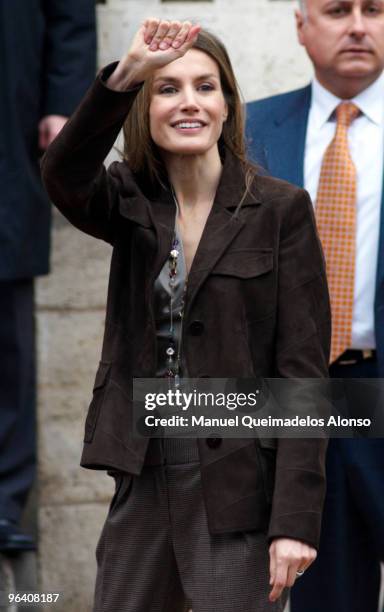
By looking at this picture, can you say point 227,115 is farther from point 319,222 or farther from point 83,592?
point 83,592

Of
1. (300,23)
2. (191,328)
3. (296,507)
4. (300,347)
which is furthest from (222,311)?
(300,23)

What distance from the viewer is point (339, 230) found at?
4.20m

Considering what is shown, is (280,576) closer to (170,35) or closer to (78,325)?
(170,35)

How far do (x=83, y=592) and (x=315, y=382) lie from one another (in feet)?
7.95

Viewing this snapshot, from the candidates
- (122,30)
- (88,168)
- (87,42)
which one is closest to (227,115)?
(88,168)

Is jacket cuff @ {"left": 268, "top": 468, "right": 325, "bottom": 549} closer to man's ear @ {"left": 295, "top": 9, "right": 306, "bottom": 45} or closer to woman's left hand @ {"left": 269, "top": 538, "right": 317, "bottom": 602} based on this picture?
woman's left hand @ {"left": 269, "top": 538, "right": 317, "bottom": 602}

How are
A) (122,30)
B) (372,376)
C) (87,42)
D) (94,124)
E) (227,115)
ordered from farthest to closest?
(122,30)
(87,42)
(372,376)
(227,115)
(94,124)

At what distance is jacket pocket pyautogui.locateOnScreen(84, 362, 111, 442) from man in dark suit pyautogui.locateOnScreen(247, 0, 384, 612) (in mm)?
930

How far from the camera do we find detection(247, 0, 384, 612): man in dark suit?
418cm

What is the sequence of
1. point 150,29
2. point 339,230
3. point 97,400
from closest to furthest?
point 150,29 < point 97,400 < point 339,230

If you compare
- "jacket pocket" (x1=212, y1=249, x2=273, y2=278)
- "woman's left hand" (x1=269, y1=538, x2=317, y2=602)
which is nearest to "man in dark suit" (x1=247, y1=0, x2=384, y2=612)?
"jacket pocket" (x1=212, y1=249, x2=273, y2=278)

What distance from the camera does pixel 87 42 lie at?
5.05 meters

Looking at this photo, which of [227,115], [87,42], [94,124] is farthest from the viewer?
[87,42]

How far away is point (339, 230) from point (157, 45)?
117 centimetres
